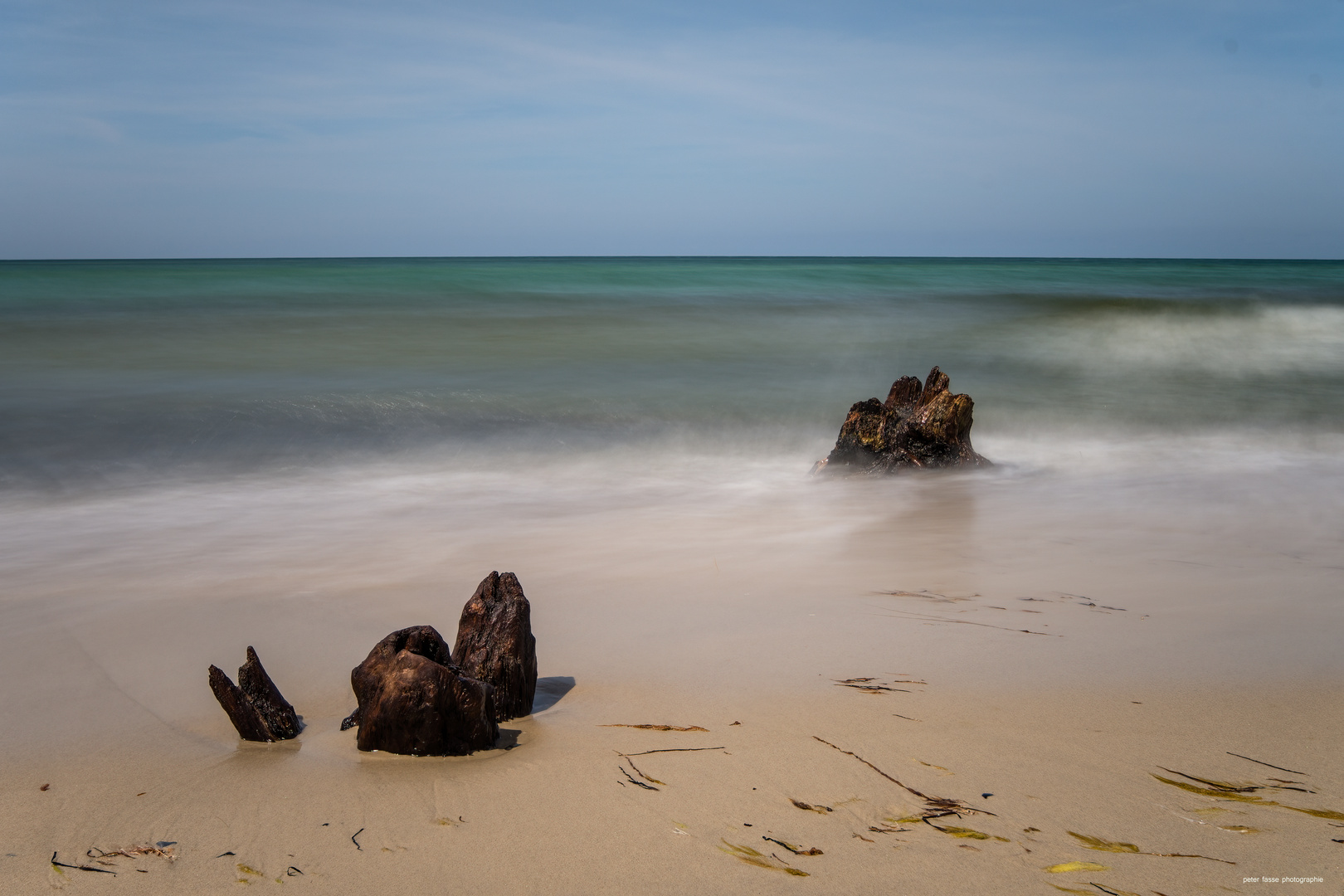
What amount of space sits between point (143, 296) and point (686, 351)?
19.0 m

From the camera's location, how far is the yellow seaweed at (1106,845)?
1.96m

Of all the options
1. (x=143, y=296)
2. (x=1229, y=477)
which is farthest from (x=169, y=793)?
(x=143, y=296)

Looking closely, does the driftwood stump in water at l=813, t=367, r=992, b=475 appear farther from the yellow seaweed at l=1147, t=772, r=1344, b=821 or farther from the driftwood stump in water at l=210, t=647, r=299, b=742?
the driftwood stump in water at l=210, t=647, r=299, b=742

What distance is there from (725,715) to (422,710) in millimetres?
841

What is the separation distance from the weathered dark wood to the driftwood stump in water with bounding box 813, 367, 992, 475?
444cm

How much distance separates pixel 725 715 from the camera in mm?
2682

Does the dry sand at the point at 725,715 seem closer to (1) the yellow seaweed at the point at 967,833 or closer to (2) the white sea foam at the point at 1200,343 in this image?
(1) the yellow seaweed at the point at 967,833

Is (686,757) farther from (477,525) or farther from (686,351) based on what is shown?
(686,351)

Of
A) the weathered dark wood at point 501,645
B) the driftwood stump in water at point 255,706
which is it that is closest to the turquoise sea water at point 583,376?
the weathered dark wood at point 501,645

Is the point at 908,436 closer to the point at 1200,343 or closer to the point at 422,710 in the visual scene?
the point at 422,710

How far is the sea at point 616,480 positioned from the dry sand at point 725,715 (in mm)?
42

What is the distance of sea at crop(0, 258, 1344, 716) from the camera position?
397 centimetres

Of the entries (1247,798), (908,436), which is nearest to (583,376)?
(908,436)

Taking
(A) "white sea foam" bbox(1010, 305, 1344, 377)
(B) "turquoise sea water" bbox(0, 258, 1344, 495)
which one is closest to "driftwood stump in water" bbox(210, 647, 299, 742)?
(B) "turquoise sea water" bbox(0, 258, 1344, 495)
